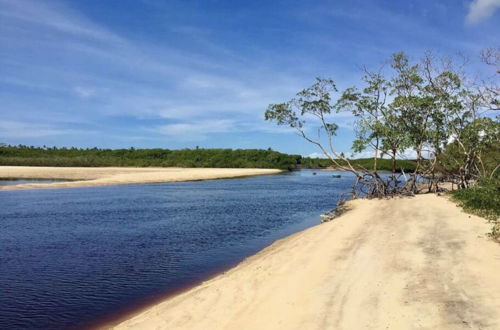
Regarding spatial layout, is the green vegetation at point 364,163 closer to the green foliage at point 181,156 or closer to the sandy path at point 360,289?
the green foliage at point 181,156

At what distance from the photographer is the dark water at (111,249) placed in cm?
1384

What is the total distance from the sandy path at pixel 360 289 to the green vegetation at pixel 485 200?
9.72 feet

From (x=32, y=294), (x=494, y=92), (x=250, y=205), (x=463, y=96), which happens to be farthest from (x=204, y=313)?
(x=463, y=96)

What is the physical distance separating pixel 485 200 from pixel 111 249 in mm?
21217

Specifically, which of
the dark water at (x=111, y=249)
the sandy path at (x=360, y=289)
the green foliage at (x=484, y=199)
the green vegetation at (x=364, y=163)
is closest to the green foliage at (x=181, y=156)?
the green vegetation at (x=364, y=163)

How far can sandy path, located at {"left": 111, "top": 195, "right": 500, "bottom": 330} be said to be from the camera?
929 cm

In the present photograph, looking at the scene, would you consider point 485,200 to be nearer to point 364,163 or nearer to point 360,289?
point 360,289

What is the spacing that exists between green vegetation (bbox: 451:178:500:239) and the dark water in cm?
1055

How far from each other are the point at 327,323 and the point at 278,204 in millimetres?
33027

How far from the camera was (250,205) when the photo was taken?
4106cm

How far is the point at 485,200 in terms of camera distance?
2344cm

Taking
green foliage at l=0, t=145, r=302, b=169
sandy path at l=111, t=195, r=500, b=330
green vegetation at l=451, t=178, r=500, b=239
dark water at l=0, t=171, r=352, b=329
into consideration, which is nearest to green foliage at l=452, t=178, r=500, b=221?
green vegetation at l=451, t=178, r=500, b=239

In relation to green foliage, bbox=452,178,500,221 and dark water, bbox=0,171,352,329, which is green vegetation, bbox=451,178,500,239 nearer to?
green foliage, bbox=452,178,500,221

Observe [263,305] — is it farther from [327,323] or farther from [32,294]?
[32,294]
